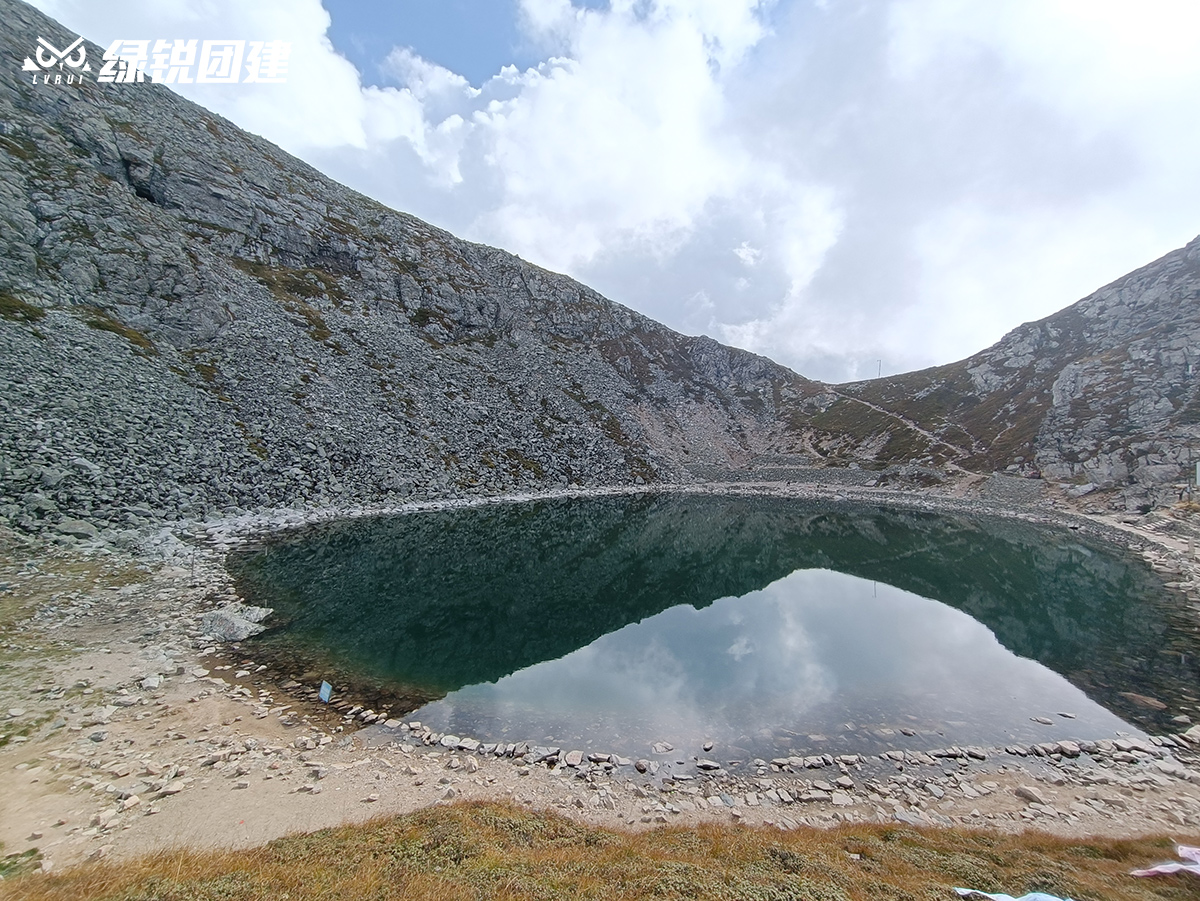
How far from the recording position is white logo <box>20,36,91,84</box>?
2574 inches

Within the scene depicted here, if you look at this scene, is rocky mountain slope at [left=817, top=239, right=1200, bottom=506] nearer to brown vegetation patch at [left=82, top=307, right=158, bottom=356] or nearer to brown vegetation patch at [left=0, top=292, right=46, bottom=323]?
brown vegetation patch at [left=82, top=307, right=158, bottom=356]

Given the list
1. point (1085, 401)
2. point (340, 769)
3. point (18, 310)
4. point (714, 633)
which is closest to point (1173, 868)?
point (340, 769)

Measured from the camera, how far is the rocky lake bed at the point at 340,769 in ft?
35.5

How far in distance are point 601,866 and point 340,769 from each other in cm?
824

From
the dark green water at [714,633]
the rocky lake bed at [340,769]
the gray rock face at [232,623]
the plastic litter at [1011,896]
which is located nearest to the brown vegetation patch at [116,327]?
the dark green water at [714,633]

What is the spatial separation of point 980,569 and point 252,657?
54487 mm

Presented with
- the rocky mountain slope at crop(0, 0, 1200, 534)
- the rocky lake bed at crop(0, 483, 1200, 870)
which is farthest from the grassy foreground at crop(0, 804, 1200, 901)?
the rocky mountain slope at crop(0, 0, 1200, 534)

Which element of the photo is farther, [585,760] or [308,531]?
[308,531]

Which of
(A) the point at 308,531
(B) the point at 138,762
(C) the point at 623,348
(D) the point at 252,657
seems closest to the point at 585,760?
(B) the point at 138,762

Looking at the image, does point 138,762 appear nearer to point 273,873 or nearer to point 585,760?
point 273,873

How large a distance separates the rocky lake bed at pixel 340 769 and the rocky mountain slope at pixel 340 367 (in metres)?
20.0

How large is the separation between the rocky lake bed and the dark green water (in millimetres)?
1231

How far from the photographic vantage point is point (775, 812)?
42.0ft

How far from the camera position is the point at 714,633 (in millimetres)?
28922
